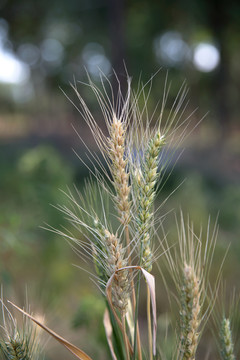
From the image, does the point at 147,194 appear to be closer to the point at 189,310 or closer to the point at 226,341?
the point at 189,310

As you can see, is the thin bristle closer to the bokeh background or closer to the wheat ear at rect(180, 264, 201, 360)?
the wheat ear at rect(180, 264, 201, 360)

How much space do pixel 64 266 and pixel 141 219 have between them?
97.9 inches

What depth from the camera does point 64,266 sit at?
10.3ft

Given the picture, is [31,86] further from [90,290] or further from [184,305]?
[184,305]

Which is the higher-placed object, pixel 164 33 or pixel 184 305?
pixel 184 305

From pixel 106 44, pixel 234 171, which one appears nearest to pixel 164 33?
pixel 106 44

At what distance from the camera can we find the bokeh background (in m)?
3.08

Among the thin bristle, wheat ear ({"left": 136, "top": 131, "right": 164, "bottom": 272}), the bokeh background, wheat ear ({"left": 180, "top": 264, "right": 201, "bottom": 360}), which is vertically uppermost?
wheat ear ({"left": 136, "top": 131, "right": 164, "bottom": 272})

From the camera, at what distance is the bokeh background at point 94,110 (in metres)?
3.08

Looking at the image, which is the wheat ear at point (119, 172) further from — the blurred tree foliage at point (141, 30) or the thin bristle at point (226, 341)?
the blurred tree foliage at point (141, 30)

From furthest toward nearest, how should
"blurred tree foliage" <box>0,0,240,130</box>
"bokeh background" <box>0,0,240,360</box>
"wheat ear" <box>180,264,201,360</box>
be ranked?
"blurred tree foliage" <box>0,0,240,130</box> < "bokeh background" <box>0,0,240,360</box> < "wheat ear" <box>180,264,201,360</box>

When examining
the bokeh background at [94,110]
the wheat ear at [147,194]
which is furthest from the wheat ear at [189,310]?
the bokeh background at [94,110]

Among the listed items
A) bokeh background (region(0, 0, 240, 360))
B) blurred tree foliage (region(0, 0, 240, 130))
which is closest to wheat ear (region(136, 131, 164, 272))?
bokeh background (region(0, 0, 240, 360))

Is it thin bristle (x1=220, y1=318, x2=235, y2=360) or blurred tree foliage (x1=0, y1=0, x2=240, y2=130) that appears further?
blurred tree foliage (x1=0, y1=0, x2=240, y2=130)
